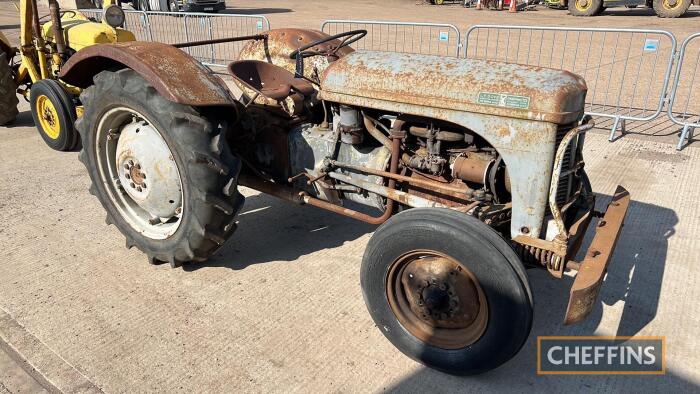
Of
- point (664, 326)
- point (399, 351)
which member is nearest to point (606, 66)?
point (664, 326)

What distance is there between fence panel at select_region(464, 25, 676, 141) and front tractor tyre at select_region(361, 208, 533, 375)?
412cm

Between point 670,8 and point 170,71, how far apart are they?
20.6 meters

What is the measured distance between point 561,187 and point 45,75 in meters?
5.91

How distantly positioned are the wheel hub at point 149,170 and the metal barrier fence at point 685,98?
5.11 meters

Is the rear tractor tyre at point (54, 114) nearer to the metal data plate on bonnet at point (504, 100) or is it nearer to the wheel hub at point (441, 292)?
the wheel hub at point (441, 292)

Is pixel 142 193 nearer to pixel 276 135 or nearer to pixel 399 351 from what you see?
pixel 276 135

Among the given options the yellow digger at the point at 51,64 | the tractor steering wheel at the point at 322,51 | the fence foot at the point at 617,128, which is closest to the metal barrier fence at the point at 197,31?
the yellow digger at the point at 51,64

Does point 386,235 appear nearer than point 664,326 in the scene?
Yes

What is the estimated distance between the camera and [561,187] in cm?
268

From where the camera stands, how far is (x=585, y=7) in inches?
A: 784

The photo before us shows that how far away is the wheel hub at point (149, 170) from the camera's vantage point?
326cm

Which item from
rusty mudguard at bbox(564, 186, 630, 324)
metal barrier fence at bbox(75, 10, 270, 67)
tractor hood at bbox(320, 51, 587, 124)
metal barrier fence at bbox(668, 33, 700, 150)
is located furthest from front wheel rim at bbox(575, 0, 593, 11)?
tractor hood at bbox(320, 51, 587, 124)

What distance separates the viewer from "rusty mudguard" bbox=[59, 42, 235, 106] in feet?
9.53

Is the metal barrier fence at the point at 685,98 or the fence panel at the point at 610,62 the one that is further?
the fence panel at the point at 610,62
